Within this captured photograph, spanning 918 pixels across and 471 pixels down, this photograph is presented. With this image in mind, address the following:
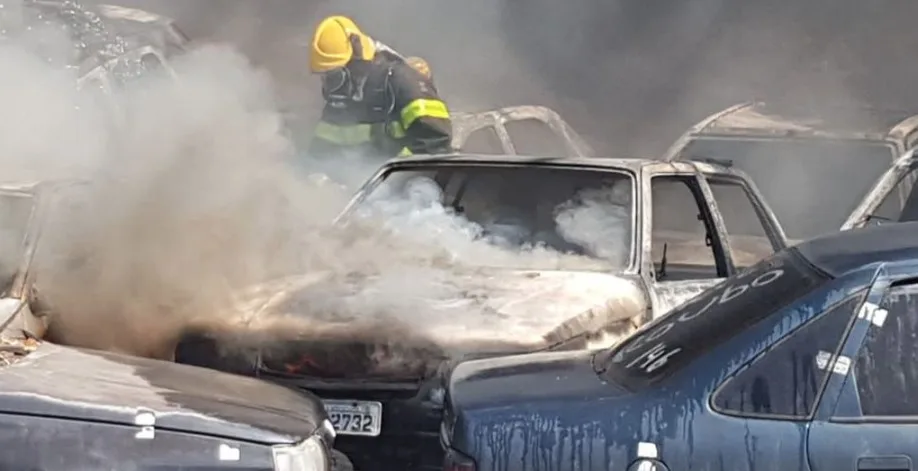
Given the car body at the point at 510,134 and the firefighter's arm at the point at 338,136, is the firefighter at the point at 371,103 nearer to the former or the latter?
the firefighter's arm at the point at 338,136

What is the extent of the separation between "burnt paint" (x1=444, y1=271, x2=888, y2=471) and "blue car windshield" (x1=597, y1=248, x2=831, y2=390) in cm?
6

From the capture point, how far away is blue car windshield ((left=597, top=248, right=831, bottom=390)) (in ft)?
12.4

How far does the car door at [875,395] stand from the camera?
3508 mm

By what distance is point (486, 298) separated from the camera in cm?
569

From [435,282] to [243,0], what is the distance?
46.2 ft

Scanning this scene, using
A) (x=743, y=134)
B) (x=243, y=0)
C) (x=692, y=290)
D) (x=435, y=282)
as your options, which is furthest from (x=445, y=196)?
(x=243, y=0)

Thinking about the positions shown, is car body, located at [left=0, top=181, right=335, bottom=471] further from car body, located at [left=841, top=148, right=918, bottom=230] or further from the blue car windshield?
car body, located at [left=841, top=148, right=918, bottom=230]

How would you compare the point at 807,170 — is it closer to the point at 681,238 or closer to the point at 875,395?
the point at 681,238

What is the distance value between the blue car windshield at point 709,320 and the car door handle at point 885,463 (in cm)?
45

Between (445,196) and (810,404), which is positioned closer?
(810,404)

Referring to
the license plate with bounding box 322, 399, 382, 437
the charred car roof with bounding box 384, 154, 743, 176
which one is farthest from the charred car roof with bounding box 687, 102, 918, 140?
the license plate with bounding box 322, 399, 382, 437

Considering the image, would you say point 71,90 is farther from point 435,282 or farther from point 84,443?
point 84,443

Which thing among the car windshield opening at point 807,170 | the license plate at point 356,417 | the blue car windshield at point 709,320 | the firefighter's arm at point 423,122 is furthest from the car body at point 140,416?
the car windshield opening at point 807,170

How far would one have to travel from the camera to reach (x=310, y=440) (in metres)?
3.99
